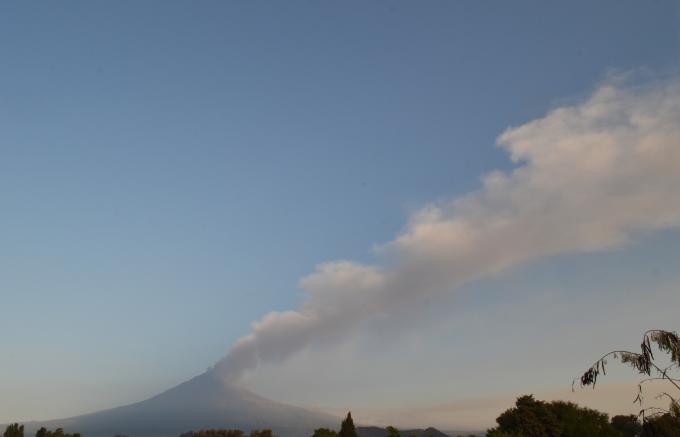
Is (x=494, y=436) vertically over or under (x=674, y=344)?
under

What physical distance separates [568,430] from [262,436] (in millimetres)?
49500

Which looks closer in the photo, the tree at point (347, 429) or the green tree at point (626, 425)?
the tree at point (347, 429)

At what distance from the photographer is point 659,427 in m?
8.95

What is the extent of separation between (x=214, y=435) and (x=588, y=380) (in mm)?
100529

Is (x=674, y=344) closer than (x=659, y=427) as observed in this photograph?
Yes

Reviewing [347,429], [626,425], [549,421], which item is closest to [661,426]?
[347,429]

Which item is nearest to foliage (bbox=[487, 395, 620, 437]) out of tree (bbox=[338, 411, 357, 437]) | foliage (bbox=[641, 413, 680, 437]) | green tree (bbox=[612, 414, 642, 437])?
green tree (bbox=[612, 414, 642, 437])

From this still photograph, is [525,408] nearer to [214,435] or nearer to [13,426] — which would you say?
[214,435]

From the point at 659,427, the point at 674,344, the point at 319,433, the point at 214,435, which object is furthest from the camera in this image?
the point at 214,435

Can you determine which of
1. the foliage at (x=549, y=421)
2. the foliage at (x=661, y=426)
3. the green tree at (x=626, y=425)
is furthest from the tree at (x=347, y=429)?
the foliage at (x=661, y=426)

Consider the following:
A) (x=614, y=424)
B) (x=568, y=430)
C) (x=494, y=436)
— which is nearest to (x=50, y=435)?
(x=494, y=436)

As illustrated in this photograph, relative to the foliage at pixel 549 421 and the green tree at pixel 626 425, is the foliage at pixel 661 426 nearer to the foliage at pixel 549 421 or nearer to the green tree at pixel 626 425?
the foliage at pixel 549 421

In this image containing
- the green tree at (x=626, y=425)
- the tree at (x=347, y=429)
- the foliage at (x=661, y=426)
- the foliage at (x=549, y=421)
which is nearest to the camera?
the foliage at (x=661, y=426)

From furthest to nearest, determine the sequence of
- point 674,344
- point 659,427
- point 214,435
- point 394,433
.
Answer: point 214,435 < point 394,433 < point 659,427 < point 674,344
